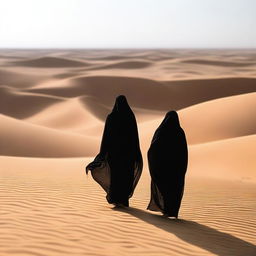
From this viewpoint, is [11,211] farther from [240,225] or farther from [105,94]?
[105,94]

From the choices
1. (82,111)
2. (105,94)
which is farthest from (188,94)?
(82,111)

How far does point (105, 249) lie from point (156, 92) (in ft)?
131

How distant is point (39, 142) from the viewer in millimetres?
17703

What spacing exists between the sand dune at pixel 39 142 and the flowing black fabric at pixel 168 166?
393 inches

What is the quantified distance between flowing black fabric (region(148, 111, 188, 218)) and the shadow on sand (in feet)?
0.77

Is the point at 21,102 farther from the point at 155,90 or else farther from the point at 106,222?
the point at 106,222

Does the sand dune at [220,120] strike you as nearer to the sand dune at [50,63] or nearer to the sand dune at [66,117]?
the sand dune at [66,117]

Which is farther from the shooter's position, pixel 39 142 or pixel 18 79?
pixel 18 79

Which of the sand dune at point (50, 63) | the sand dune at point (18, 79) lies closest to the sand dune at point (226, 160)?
the sand dune at point (18, 79)

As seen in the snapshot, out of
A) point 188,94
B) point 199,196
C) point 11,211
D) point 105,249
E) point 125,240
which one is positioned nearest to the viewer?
point 105,249

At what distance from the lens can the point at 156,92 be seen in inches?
1759

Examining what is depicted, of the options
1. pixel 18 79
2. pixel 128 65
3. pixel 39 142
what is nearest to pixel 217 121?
pixel 39 142

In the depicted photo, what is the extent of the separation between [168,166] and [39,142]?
11.3m

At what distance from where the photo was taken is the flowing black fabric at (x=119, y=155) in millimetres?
7316
